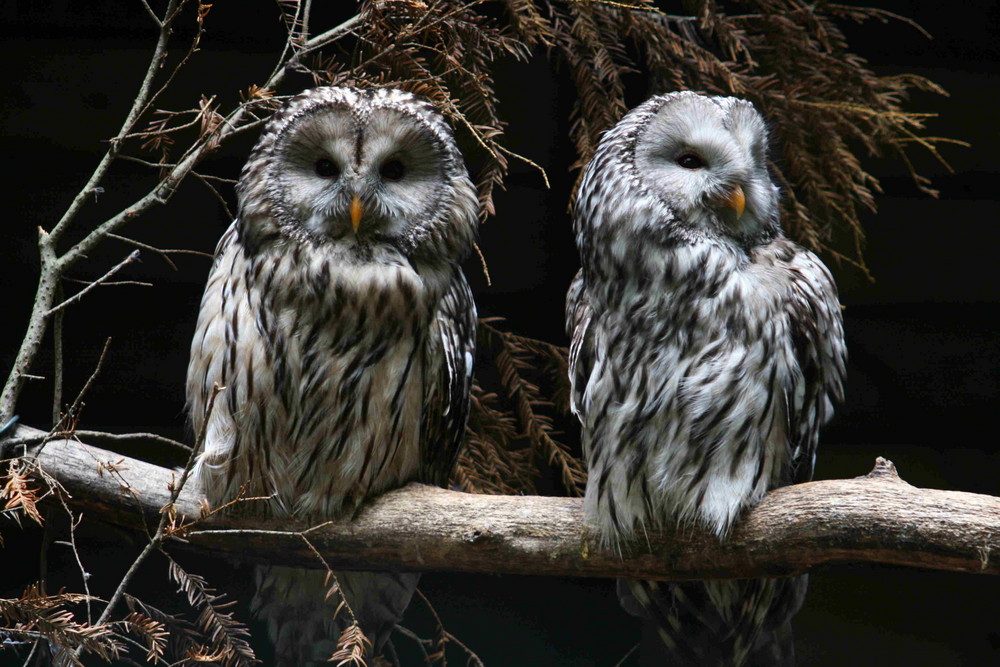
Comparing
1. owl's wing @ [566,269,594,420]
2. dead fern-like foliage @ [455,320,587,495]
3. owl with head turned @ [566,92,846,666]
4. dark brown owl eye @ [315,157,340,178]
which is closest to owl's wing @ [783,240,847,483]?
owl with head turned @ [566,92,846,666]

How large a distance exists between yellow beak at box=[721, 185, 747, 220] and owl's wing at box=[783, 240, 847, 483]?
0.15 metres

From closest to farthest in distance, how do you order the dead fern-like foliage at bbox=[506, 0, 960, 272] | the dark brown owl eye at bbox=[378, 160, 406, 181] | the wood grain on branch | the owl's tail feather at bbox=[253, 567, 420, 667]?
the wood grain on branch → the dark brown owl eye at bbox=[378, 160, 406, 181] → the owl's tail feather at bbox=[253, 567, 420, 667] → the dead fern-like foliage at bbox=[506, 0, 960, 272]

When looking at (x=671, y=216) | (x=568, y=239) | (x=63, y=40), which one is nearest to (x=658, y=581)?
(x=671, y=216)

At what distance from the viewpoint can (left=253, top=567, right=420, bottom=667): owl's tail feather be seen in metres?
1.81

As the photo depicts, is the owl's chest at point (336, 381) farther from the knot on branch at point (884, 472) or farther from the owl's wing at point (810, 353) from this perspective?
the knot on branch at point (884, 472)

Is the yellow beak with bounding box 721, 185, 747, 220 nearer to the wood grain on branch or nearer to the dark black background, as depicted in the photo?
the wood grain on branch

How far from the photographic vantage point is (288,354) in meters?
1.62

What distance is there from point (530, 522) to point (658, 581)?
0.29 metres

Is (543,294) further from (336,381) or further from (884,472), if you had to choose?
(884,472)

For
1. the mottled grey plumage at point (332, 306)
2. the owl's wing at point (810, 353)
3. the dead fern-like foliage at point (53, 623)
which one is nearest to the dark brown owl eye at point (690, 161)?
the owl's wing at point (810, 353)

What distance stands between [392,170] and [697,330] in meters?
0.57

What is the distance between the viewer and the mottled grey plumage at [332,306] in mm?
1586

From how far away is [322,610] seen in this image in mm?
1818

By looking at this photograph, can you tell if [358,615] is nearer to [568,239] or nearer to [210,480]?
[210,480]
